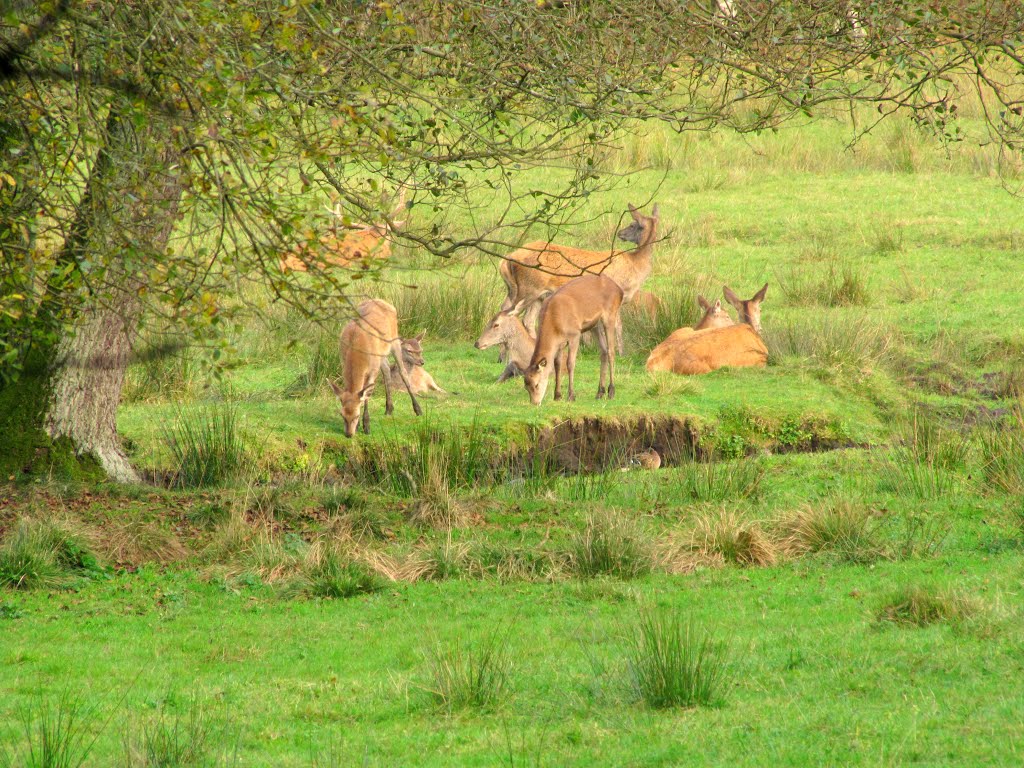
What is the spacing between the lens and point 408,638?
709 centimetres

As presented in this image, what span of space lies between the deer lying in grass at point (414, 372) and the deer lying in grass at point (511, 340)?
910 millimetres

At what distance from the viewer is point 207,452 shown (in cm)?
1064

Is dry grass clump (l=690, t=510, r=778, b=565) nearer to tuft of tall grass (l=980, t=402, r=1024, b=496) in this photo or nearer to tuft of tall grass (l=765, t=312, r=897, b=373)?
tuft of tall grass (l=980, t=402, r=1024, b=496)

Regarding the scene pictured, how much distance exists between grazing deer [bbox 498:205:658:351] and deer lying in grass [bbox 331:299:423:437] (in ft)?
8.48

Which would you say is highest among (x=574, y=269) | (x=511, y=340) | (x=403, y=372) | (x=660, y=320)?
(x=574, y=269)

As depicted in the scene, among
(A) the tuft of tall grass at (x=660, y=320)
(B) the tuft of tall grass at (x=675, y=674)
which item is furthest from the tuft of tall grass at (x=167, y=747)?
(A) the tuft of tall grass at (x=660, y=320)

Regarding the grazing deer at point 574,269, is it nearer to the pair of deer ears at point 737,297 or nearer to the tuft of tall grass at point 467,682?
the pair of deer ears at point 737,297

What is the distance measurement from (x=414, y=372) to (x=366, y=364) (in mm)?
1541

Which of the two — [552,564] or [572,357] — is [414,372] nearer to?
[572,357]

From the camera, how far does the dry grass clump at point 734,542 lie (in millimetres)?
8383

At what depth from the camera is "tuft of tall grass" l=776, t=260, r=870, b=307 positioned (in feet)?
55.4

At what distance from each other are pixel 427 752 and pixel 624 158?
19.8 metres

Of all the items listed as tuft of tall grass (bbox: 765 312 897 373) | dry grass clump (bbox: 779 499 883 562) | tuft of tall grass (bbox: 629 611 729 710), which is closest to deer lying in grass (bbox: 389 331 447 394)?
tuft of tall grass (bbox: 765 312 897 373)

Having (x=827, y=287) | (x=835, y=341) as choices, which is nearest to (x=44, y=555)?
(x=835, y=341)
